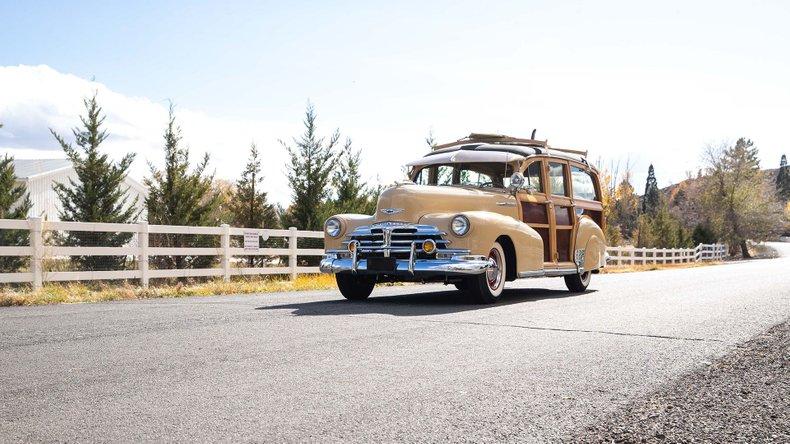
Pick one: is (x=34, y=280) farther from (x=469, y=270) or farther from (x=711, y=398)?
(x=711, y=398)

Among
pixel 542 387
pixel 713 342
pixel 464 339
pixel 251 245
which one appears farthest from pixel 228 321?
pixel 251 245

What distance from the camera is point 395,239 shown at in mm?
10391

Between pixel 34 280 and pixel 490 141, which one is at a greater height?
pixel 490 141

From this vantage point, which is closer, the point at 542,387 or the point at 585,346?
the point at 542,387

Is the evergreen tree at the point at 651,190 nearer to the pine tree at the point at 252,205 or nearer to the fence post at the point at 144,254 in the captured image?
the pine tree at the point at 252,205

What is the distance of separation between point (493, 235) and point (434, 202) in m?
0.99

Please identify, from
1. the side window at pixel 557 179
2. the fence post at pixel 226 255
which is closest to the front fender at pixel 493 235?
the side window at pixel 557 179

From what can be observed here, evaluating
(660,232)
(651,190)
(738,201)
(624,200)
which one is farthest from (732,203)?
(651,190)

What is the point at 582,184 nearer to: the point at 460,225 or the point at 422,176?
the point at 422,176

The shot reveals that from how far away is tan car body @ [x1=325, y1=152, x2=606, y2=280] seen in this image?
10370mm

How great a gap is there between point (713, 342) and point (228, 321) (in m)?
4.80

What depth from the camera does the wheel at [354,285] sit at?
443 inches

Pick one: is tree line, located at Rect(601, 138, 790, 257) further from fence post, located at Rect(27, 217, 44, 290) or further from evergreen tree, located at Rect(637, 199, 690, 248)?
fence post, located at Rect(27, 217, 44, 290)

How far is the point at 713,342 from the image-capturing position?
6.82 m
